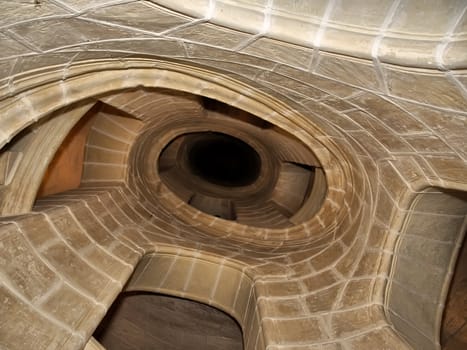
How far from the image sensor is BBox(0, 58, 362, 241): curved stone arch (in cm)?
193

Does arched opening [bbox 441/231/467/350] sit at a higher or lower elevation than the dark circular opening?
lower

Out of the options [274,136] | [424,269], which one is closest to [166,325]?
[274,136]

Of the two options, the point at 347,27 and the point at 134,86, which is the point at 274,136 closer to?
the point at 134,86

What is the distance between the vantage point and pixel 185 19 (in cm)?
124

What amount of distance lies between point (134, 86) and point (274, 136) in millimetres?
2656

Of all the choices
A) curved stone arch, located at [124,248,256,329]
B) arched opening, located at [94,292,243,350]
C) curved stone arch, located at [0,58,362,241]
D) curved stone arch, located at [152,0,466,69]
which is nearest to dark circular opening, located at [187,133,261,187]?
arched opening, located at [94,292,243,350]

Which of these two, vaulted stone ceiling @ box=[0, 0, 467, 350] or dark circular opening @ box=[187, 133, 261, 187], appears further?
dark circular opening @ box=[187, 133, 261, 187]

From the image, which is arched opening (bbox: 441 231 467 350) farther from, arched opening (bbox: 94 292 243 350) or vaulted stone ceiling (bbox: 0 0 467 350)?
arched opening (bbox: 94 292 243 350)

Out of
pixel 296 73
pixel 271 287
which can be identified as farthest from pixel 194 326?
pixel 296 73

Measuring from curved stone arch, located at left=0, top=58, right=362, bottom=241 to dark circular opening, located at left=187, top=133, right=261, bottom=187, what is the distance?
3.84m

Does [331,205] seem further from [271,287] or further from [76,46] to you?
[76,46]

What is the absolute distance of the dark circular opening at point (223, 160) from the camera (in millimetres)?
6688

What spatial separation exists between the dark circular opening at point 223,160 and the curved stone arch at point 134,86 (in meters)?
3.84

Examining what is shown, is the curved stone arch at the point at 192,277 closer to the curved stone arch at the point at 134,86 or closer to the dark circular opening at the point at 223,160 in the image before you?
→ the curved stone arch at the point at 134,86
